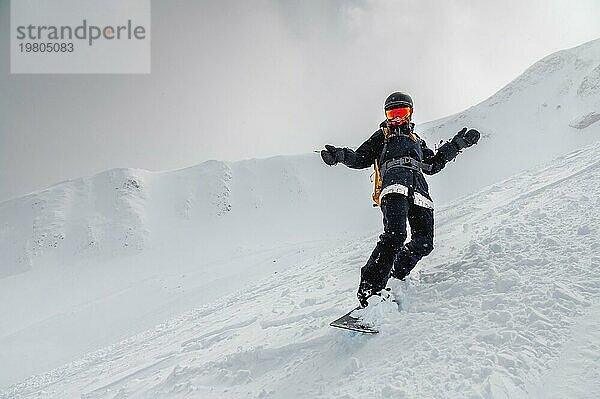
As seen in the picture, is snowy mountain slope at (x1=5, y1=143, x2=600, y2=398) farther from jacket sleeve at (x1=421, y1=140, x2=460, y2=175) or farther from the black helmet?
the black helmet

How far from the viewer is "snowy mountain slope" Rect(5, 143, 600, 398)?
9.75ft

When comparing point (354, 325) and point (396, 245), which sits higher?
point (396, 245)

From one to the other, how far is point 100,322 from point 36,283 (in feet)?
72.0

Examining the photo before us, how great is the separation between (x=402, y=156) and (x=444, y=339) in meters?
1.98

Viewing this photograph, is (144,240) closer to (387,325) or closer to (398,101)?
(398,101)

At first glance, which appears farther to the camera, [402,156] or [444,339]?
[402,156]

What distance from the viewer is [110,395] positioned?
4.87m

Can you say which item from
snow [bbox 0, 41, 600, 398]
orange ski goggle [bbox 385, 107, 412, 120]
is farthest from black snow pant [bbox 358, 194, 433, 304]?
orange ski goggle [bbox 385, 107, 412, 120]

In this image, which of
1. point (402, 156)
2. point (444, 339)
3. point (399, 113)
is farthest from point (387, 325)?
point (399, 113)

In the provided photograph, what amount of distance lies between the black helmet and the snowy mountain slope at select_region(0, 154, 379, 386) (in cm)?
1228

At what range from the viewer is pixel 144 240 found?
1645 inches

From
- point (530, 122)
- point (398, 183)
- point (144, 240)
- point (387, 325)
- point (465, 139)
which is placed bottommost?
point (144, 240)

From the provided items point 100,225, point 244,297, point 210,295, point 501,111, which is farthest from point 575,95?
point 100,225

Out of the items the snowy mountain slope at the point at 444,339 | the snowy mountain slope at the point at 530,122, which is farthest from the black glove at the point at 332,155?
the snowy mountain slope at the point at 530,122
